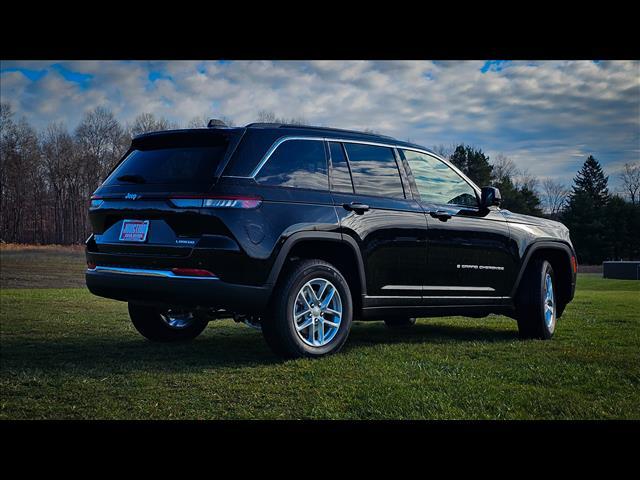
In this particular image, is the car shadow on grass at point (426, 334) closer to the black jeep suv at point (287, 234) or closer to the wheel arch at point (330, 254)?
the black jeep suv at point (287, 234)

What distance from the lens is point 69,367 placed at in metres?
5.78

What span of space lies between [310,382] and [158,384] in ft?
3.73

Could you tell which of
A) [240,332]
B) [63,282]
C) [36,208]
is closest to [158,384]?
[240,332]

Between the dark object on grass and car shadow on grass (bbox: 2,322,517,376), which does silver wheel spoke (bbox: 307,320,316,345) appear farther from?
A: the dark object on grass

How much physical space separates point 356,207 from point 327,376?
67.3 inches

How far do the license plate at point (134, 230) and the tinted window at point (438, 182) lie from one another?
2.82 m

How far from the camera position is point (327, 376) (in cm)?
521

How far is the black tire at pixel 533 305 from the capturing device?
7.78m

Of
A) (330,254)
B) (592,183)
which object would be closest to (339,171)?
(330,254)

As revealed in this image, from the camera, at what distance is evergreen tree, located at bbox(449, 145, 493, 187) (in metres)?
49.0

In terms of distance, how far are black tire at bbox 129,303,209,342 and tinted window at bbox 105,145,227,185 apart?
1564 millimetres

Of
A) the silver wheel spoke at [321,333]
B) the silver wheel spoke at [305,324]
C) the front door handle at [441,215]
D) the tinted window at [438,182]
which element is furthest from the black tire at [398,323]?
the silver wheel spoke at [305,324]
